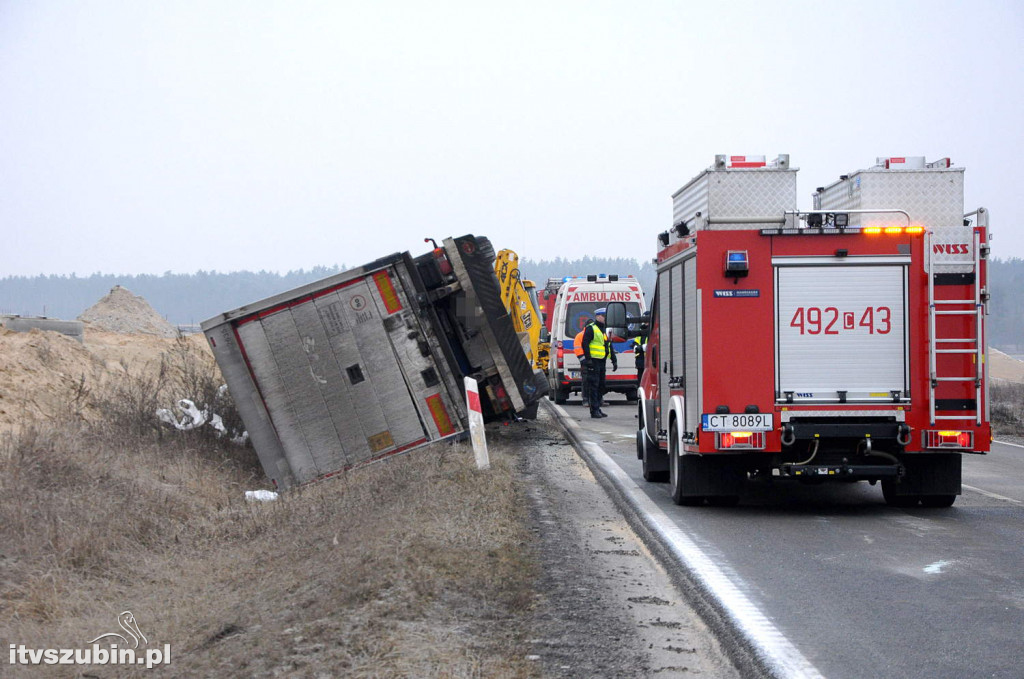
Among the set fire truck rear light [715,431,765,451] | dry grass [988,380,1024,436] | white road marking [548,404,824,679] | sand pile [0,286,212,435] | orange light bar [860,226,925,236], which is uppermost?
orange light bar [860,226,925,236]

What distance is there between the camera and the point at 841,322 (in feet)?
30.8

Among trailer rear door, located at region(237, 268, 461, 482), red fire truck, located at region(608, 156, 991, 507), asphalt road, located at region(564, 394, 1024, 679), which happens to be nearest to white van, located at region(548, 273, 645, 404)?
trailer rear door, located at region(237, 268, 461, 482)

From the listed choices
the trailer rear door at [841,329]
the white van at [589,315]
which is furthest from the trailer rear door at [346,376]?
the white van at [589,315]

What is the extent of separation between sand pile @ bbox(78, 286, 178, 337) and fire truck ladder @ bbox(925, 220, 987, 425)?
48.1 meters

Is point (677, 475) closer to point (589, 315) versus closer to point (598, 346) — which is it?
point (598, 346)

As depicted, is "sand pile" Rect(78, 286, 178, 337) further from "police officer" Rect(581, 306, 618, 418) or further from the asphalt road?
the asphalt road

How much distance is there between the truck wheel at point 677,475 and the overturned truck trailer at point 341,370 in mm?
2968

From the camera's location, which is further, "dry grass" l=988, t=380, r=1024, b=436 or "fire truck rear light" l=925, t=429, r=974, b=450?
"dry grass" l=988, t=380, r=1024, b=436

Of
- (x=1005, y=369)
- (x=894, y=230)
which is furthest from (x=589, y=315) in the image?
(x=1005, y=369)

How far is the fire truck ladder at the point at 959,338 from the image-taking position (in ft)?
29.9

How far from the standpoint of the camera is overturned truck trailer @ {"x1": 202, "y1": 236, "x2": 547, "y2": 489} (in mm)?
12312

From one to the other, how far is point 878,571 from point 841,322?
2.79 metres

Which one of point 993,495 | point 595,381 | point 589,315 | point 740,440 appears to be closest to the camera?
point 740,440

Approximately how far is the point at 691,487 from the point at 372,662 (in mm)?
5585
